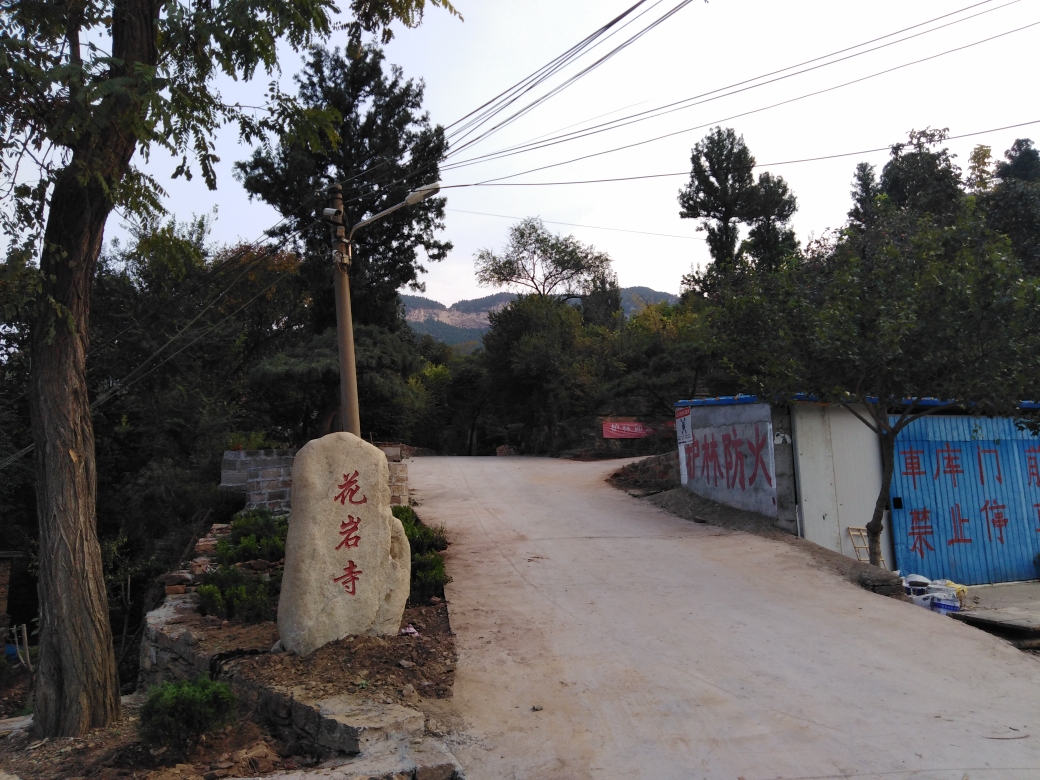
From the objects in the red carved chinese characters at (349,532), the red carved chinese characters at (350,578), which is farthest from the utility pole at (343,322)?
the red carved chinese characters at (350,578)

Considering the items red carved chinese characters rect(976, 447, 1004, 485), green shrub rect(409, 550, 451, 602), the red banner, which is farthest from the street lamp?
the red banner

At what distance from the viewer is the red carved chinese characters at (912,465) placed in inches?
488

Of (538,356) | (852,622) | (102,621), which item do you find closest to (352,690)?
(102,621)

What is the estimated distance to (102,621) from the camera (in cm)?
589

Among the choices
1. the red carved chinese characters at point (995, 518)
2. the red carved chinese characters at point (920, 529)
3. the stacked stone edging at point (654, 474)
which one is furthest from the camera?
the stacked stone edging at point (654, 474)

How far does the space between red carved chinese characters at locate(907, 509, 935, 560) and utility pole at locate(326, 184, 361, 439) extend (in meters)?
9.10

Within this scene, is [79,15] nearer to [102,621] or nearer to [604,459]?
[102,621]

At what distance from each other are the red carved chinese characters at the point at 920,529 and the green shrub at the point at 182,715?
11091 millimetres

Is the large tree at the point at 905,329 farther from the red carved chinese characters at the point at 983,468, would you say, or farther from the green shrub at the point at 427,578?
the green shrub at the point at 427,578

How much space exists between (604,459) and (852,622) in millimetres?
17076

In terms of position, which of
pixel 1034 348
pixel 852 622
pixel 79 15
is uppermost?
pixel 79 15

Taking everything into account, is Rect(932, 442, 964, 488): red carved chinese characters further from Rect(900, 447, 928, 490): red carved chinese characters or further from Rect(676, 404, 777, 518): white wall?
Rect(676, 404, 777, 518): white wall

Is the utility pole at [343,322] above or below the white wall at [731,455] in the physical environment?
above

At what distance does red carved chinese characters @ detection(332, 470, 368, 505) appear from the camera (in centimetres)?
641
